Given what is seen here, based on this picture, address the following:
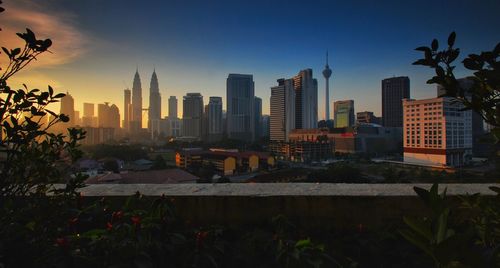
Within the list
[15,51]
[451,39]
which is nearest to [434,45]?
[451,39]

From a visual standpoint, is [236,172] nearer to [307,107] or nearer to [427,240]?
[427,240]

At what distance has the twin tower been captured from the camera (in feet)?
407

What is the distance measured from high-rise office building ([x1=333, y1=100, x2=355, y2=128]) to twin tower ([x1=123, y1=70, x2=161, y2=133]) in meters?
77.6

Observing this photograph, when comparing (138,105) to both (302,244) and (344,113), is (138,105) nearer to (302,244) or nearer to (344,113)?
(344,113)

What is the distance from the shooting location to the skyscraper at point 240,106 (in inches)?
3821

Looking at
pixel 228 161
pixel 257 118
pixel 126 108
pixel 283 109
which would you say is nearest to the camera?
pixel 228 161

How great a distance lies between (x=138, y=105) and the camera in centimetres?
13125

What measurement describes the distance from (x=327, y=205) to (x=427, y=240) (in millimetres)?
1480

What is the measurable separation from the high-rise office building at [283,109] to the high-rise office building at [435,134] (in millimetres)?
32314

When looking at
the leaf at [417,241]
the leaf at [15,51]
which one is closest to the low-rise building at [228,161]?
the leaf at [15,51]

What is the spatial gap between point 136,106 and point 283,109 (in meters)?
77.4

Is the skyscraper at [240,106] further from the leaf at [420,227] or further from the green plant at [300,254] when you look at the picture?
the leaf at [420,227]

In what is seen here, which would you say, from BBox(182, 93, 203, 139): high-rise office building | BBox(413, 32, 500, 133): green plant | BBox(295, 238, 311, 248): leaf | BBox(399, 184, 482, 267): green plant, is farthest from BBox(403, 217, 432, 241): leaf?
BBox(182, 93, 203, 139): high-rise office building

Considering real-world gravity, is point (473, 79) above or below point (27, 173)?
above
